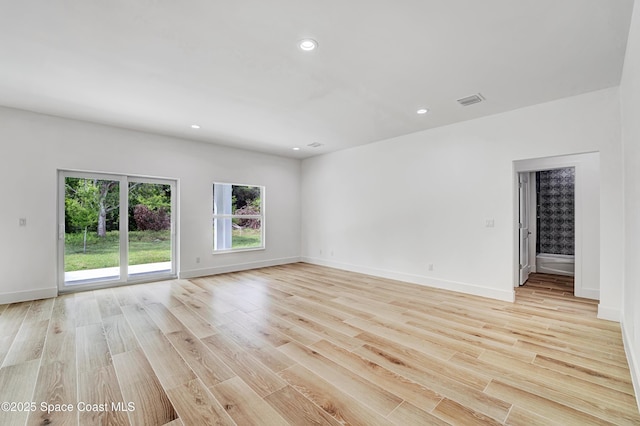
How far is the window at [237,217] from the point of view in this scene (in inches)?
245

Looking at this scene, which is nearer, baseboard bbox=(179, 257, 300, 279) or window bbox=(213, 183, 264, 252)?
baseboard bbox=(179, 257, 300, 279)

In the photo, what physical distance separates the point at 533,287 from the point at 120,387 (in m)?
5.82

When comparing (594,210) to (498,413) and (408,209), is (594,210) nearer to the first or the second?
(408,209)

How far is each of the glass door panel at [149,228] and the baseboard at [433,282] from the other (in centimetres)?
353

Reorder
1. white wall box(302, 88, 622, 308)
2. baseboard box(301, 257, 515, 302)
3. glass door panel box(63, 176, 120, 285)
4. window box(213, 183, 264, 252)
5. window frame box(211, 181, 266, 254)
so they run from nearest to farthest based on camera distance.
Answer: white wall box(302, 88, 622, 308) < baseboard box(301, 257, 515, 302) < glass door panel box(63, 176, 120, 285) < window frame box(211, 181, 266, 254) < window box(213, 183, 264, 252)

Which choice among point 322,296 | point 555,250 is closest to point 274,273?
point 322,296

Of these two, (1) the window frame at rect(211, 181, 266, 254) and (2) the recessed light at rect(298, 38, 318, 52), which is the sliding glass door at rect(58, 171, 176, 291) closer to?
(1) the window frame at rect(211, 181, 266, 254)

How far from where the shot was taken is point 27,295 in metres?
4.12

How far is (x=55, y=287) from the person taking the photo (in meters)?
4.32

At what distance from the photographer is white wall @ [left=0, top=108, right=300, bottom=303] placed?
4.04 meters

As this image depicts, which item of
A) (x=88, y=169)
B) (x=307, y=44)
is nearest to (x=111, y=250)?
(x=88, y=169)

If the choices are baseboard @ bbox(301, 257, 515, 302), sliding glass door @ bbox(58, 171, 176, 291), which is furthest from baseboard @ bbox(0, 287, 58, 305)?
baseboard @ bbox(301, 257, 515, 302)

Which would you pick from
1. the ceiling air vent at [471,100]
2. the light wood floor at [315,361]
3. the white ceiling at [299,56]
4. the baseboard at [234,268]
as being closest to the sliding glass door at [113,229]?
the baseboard at [234,268]

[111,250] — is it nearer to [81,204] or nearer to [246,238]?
[81,204]
